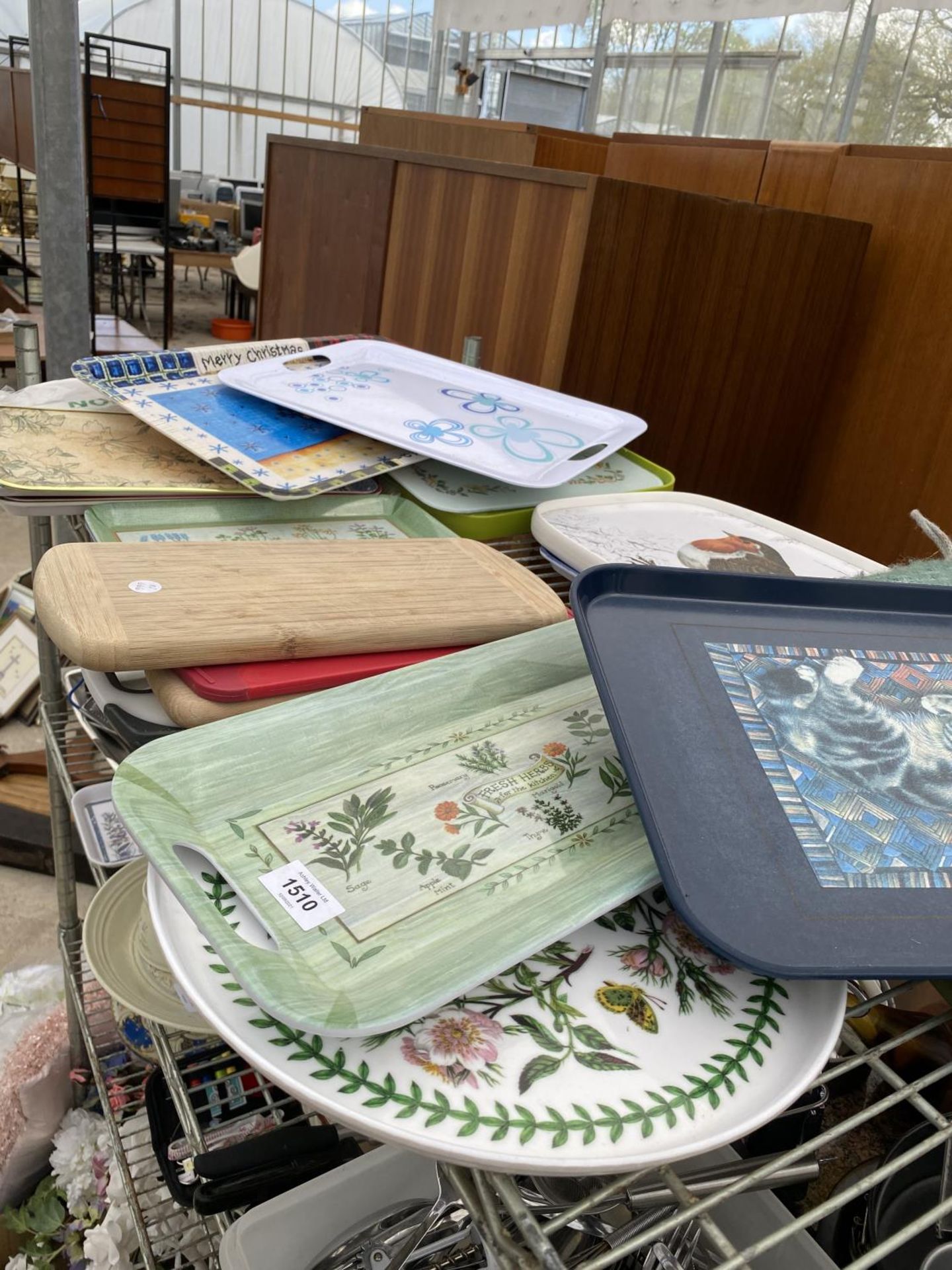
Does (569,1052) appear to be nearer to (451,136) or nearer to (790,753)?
(790,753)

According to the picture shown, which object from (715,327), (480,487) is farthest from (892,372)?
(480,487)

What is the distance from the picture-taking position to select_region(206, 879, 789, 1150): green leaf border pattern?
0.28 meters

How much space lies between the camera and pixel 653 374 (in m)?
1.15

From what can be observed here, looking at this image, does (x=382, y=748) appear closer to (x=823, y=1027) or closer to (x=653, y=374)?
(x=823, y=1027)

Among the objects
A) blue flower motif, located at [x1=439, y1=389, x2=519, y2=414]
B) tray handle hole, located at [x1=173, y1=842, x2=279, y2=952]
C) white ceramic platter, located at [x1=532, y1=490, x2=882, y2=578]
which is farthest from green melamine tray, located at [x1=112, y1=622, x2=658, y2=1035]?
blue flower motif, located at [x1=439, y1=389, x2=519, y2=414]

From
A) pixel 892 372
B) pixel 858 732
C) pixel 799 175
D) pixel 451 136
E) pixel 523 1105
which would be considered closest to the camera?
pixel 523 1105

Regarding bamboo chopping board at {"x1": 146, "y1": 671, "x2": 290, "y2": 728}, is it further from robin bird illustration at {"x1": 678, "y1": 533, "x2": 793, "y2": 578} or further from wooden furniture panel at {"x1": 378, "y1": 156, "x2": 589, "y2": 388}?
wooden furniture panel at {"x1": 378, "y1": 156, "x2": 589, "y2": 388}

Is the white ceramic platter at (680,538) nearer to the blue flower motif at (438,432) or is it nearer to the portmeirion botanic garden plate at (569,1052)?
the blue flower motif at (438,432)

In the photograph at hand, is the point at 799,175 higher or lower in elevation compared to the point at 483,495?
higher

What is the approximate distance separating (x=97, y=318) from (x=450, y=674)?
177 inches

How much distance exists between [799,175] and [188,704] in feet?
5.54

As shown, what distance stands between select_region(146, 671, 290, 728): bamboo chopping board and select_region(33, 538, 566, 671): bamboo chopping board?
0.01 metres

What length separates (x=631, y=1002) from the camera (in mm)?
335

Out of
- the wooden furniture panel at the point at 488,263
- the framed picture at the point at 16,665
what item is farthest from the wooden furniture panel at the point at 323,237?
the framed picture at the point at 16,665
